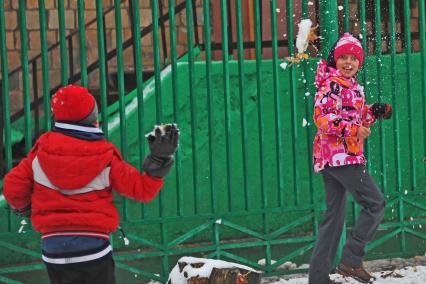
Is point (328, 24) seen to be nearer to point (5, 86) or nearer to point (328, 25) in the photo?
point (328, 25)

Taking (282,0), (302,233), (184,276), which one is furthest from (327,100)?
(282,0)

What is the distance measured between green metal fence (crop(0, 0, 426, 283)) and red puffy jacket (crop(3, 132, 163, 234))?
1466mm

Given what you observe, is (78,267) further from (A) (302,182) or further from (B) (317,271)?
(A) (302,182)

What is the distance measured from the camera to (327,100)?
4.93m

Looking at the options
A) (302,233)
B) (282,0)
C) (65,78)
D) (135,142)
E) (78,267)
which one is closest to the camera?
(78,267)

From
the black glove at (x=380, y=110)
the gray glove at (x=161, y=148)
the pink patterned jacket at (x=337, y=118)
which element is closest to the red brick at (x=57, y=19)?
the pink patterned jacket at (x=337, y=118)

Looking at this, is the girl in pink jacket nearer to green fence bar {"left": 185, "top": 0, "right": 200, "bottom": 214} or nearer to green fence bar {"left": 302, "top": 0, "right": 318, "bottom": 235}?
green fence bar {"left": 302, "top": 0, "right": 318, "bottom": 235}

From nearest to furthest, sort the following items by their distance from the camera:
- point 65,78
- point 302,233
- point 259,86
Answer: point 65,78 < point 259,86 < point 302,233

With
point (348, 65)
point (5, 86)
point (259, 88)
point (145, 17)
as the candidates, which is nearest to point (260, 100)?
point (259, 88)

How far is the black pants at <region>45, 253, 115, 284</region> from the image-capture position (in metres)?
3.85

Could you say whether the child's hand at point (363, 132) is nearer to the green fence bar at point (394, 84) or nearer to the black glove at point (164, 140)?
the green fence bar at point (394, 84)

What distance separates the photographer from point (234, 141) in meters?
6.67

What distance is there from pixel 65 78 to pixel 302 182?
237cm

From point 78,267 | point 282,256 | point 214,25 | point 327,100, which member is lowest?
point 282,256
